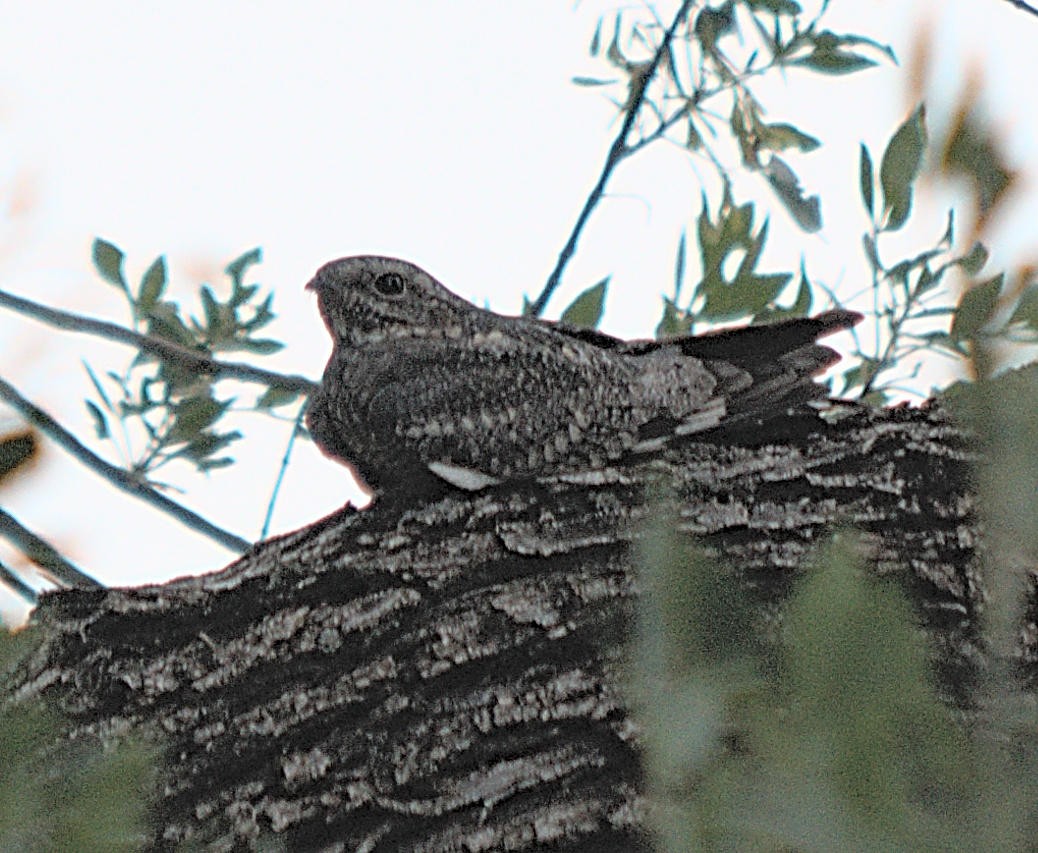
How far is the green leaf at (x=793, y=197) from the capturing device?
2.59m

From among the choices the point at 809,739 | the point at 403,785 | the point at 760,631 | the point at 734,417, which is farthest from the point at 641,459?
the point at 809,739

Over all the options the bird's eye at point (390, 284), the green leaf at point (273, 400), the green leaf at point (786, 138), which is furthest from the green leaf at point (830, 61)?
the green leaf at point (273, 400)

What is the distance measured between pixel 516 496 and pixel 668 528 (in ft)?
4.37

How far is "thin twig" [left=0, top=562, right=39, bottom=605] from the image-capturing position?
7.15 ft

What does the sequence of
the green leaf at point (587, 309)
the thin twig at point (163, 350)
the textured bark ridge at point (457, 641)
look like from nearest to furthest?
the textured bark ridge at point (457, 641), the thin twig at point (163, 350), the green leaf at point (587, 309)

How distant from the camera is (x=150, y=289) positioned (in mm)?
3027

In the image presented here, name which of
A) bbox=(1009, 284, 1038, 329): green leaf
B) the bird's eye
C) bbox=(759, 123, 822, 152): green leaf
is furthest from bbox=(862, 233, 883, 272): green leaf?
bbox=(1009, 284, 1038, 329): green leaf

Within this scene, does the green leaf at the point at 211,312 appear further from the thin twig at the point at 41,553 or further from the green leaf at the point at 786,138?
the green leaf at the point at 786,138

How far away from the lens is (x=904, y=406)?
1.98 m

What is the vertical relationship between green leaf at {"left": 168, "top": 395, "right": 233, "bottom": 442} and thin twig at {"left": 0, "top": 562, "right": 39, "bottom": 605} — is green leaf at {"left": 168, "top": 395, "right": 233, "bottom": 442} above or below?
above

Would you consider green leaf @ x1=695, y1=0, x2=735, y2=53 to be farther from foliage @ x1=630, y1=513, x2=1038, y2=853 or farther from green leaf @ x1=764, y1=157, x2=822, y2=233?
foliage @ x1=630, y1=513, x2=1038, y2=853

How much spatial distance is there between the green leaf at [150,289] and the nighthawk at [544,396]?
0.51m

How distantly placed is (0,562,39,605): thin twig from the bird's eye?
1.15 meters

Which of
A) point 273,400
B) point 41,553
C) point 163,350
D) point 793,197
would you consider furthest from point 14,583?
point 793,197
